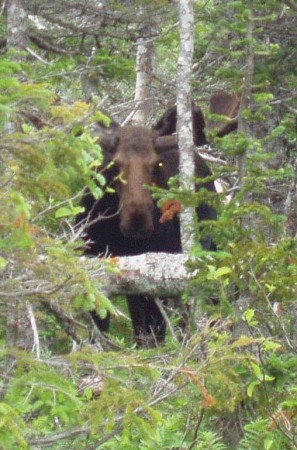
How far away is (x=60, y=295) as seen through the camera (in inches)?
206

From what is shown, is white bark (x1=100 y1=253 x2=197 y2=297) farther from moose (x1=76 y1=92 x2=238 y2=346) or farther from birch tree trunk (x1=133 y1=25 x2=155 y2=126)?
birch tree trunk (x1=133 y1=25 x2=155 y2=126)

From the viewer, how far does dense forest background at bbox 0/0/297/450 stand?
4.99 metres

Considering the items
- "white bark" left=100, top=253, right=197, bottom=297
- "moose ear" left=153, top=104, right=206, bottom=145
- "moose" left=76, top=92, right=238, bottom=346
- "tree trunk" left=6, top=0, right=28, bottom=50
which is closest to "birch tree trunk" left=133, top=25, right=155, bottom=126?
"moose ear" left=153, top=104, right=206, bottom=145

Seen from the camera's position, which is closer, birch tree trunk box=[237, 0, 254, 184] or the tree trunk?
birch tree trunk box=[237, 0, 254, 184]

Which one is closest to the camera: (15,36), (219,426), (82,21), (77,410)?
(77,410)

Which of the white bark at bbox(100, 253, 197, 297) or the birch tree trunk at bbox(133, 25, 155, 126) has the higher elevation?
the birch tree trunk at bbox(133, 25, 155, 126)

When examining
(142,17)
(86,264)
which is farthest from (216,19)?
(86,264)

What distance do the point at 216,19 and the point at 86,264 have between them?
18.6 feet

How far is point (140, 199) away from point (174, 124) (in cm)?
118

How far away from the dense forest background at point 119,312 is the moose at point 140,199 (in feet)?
2.46

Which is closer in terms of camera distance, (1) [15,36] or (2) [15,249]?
(2) [15,249]

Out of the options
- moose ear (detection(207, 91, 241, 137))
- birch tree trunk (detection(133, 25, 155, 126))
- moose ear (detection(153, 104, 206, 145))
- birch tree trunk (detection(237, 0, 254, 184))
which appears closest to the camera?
birch tree trunk (detection(237, 0, 254, 184))

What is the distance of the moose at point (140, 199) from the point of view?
10.8 m

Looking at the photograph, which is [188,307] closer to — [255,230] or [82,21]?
[255,230]
